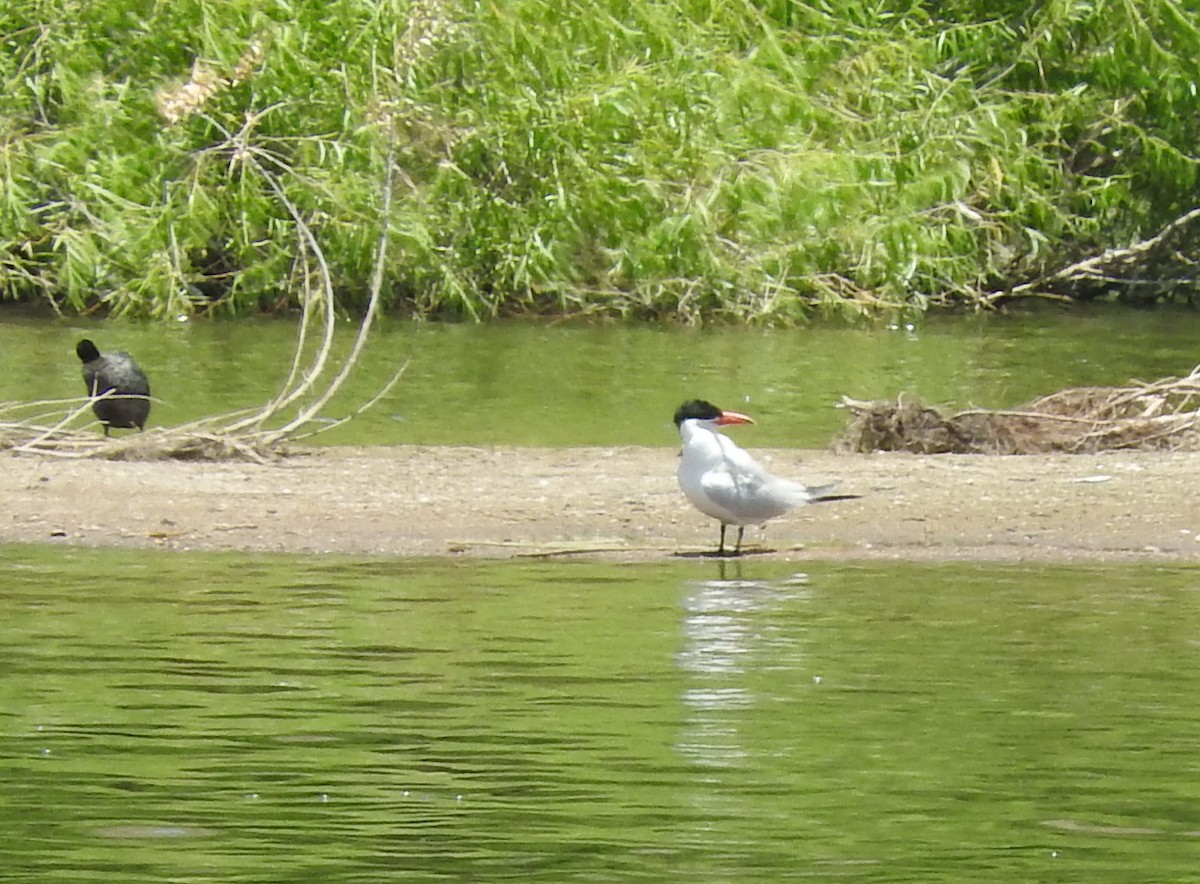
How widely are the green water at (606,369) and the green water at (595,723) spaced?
6.15 meters

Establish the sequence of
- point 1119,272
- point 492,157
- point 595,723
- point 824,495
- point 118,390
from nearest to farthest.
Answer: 1. point 595,723
2. point 824,495
3. point 118,390
4. point 492,157
5. point 1119,272

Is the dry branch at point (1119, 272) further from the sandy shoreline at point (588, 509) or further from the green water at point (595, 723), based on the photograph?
the green water at point (595, 723)

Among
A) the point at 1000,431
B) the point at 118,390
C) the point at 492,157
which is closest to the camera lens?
the point at 1000,431

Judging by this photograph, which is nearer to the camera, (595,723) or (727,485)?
(595,723)

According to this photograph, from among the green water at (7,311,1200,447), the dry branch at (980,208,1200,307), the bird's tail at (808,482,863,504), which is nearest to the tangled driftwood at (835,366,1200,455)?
the green water at (7,311,1200,447)

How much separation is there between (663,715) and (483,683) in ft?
2.49

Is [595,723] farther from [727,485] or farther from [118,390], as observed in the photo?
[118,390]

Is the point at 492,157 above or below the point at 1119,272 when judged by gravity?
above

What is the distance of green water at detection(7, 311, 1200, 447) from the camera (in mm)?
18047

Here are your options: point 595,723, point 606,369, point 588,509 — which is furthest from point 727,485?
point 606,369

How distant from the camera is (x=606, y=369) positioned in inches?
904

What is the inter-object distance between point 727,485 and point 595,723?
3.53 metres

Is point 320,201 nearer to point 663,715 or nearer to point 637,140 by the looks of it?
point 637,140

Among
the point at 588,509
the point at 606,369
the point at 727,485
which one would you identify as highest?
the point at 727,485
